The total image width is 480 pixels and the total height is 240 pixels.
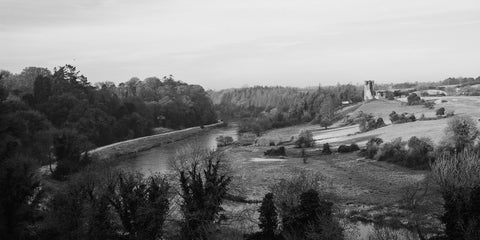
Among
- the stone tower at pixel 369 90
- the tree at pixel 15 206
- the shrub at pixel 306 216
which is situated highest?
the stone tower at pixel 369 90

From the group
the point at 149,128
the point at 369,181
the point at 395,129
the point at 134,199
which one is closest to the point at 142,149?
the point at 149,128

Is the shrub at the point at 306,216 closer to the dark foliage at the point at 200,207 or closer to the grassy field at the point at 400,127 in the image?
the dark foliage at the point at 200,207

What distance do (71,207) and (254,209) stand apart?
13.1 meters

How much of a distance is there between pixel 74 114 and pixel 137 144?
1244cm

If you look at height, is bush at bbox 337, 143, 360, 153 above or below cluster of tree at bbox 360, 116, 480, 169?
below

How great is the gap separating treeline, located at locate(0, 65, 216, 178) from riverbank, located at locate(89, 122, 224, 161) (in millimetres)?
2318

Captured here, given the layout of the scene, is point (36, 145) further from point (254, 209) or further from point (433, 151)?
point (433, 151)

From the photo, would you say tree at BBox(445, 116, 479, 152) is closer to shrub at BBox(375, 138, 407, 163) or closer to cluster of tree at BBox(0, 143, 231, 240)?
shrub at BBox(375, 138, 407, 163)

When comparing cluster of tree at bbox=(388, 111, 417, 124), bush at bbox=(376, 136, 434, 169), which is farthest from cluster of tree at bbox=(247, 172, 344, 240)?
cluster of tree at bbox=(388, 111, 417, 124)

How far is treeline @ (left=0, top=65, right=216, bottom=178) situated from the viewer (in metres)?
49.6

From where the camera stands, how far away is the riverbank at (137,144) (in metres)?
66.8

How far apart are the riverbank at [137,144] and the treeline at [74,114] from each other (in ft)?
7.60

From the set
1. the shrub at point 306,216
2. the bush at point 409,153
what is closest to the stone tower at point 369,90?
the bush at point 409,153

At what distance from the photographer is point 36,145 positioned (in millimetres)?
49688
